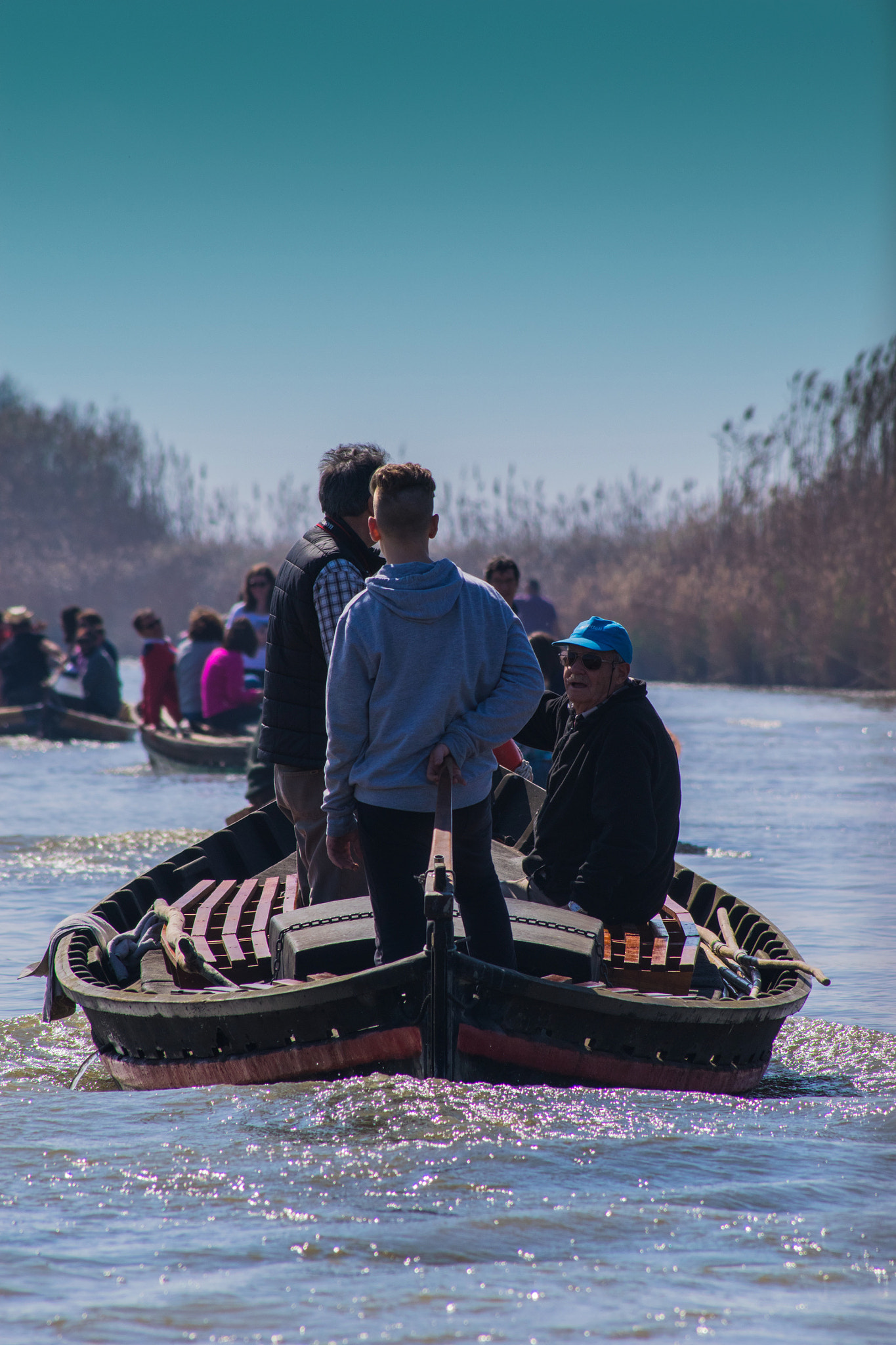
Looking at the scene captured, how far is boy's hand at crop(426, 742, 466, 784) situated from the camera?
350 centimetres

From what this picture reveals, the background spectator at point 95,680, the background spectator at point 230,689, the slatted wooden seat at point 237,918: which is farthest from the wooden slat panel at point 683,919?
the background spectator at point 95,680

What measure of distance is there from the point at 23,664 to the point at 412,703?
15980 millimetres

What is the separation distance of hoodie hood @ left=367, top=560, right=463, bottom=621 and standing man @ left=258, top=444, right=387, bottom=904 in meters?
0.77

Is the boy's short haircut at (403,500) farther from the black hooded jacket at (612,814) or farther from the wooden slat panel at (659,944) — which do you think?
the wooden slat panel at (659,944)

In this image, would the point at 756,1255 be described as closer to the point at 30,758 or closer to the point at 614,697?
the point at 614,697

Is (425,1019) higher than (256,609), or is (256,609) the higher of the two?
(256,609)

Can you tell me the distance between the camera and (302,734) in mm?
4578

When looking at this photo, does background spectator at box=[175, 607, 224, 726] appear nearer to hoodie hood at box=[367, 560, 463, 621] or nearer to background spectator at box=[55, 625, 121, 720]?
background spectator at box=[55, 625, 121, 720]

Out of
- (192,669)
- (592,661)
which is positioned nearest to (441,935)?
(592,661)

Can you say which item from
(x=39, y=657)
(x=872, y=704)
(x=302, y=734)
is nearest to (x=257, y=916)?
(x=302, y=734)

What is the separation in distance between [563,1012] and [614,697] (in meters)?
1.09

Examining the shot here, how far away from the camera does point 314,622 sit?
4461 millimetres

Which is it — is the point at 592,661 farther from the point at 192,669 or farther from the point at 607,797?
the point at 192,669

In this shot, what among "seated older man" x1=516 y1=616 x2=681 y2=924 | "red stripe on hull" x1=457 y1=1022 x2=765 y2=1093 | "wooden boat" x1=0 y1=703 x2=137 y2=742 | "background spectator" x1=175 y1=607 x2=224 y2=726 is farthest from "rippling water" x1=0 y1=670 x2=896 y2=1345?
"wooden boat" x1=0 y1=703 x2=137 y2=742
